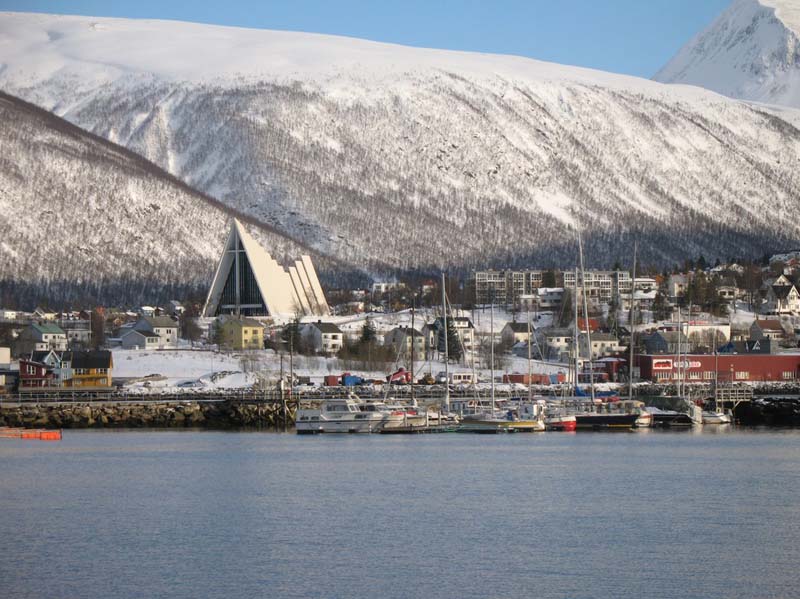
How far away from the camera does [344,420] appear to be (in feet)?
214

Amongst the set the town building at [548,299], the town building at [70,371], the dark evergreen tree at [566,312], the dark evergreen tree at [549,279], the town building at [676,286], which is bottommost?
the town building at [70,371]

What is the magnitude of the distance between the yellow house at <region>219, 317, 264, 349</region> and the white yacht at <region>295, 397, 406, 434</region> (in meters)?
33.4

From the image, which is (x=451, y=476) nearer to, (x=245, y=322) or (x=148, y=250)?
(x=245, y=322)

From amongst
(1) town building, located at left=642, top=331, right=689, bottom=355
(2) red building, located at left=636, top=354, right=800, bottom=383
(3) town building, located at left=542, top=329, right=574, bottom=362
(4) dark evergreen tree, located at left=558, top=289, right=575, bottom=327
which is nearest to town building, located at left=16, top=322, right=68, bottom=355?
(3) town building, located at left=542, top=329, right=574, bottom=362

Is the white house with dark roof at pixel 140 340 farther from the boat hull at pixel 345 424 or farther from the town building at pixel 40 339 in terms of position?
the boat hull at pixel 345 424

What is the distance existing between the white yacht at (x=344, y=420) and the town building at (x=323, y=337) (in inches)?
1368

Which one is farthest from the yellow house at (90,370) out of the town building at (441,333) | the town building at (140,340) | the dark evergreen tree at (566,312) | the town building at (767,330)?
the town building at (767,330)

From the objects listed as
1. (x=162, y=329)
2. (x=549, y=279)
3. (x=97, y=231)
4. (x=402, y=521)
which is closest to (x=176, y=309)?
(x=162, y=329)

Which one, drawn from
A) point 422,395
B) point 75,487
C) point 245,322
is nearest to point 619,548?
point 75,487

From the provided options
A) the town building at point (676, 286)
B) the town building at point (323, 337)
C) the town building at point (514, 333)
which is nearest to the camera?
the town building at point (323, 337)

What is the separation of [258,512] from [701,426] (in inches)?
1357

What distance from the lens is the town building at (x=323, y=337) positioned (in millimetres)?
101875

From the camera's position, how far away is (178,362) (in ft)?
291

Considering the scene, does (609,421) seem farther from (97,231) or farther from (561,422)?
(97,231)
